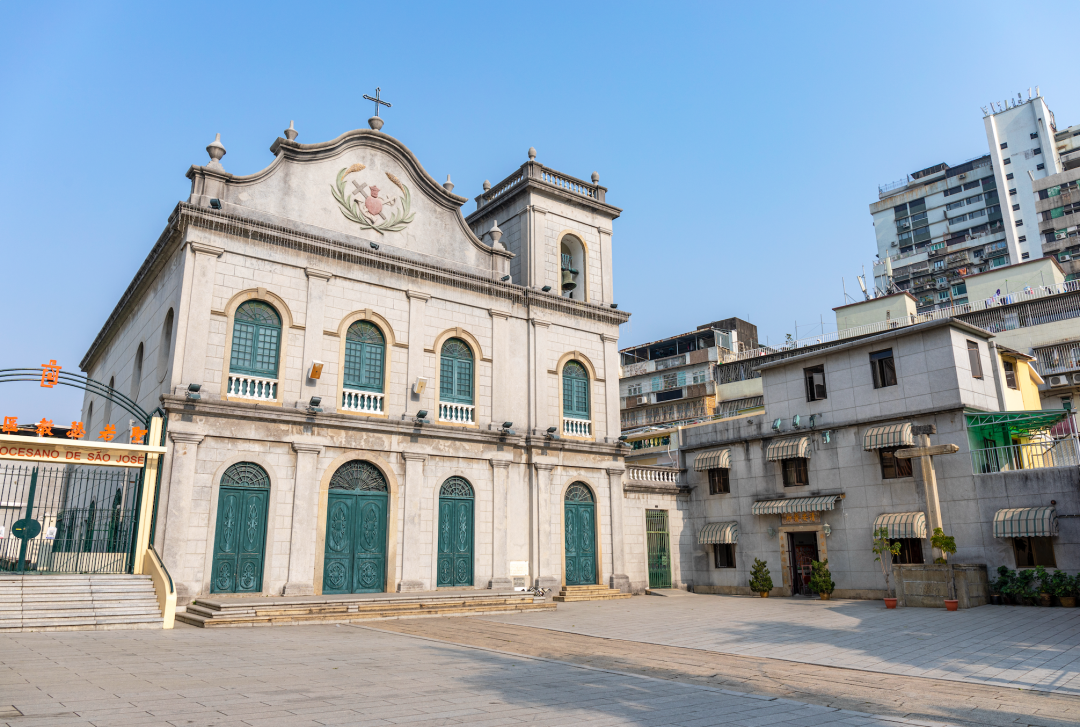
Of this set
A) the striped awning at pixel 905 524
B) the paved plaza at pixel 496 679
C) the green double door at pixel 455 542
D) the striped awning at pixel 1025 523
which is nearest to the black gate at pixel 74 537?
the paved plaza at pixel 496 679

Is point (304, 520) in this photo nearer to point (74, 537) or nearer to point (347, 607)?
point (347, 607)

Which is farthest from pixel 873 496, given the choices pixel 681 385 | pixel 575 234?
pixel 681 385

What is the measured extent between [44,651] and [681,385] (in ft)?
152

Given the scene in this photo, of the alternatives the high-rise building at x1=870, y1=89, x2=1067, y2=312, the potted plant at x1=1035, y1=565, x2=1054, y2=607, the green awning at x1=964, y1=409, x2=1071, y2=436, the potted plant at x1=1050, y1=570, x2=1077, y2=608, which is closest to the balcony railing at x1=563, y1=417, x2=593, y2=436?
the green awning at x1=964, y1=409, x2=1071, y2=436

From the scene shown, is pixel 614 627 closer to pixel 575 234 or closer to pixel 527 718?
pixel 527 718

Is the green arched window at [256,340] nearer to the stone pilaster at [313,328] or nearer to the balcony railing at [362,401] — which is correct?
the stone pilaster at [313,328]

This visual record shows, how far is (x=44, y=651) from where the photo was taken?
33.9 feet

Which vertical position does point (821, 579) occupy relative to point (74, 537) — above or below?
below

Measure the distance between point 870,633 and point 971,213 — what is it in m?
65.3

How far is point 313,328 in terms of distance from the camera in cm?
1908

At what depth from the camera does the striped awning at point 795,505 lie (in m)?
21.9

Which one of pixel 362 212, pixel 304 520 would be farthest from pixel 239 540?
pixel 362 212

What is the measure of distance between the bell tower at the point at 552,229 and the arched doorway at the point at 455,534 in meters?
7.08

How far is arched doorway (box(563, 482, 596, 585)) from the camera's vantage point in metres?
22.3
